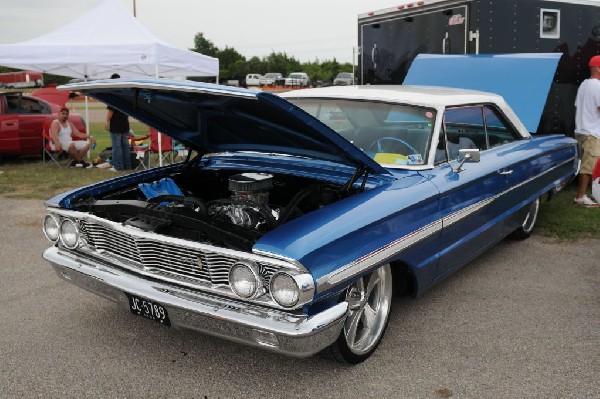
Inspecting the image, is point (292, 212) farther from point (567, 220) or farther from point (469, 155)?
point (567, 220)

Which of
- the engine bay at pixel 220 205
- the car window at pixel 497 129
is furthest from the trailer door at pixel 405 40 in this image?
the engine bay at pixel 220 205

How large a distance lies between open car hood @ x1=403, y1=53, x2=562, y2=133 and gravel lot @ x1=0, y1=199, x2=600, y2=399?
8.39 ft

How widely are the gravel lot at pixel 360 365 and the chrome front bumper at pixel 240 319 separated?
382mm

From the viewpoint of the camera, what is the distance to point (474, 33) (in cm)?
720

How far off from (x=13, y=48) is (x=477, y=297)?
30.0 ft

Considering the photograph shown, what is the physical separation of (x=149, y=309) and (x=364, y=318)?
1.18 metres

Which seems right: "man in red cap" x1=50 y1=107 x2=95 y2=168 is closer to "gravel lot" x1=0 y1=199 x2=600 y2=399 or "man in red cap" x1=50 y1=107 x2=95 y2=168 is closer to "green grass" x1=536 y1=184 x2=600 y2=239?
"gravel lot" x1=0 y1=199 x2=600 y2=399

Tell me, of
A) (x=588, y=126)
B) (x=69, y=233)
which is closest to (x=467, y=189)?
(x=69, y=233)

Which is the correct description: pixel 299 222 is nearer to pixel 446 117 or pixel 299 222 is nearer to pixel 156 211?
pixel 156 211

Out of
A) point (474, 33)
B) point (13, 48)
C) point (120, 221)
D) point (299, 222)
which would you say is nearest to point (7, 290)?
point (120, 221)

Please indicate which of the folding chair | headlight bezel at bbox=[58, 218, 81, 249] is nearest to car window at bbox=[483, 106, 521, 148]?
headlight bezel at bbox=[58, 218, 81, 249]

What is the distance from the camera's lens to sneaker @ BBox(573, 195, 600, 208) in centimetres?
679

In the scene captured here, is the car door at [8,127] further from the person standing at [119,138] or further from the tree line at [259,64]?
A: the tree line at [259,64]

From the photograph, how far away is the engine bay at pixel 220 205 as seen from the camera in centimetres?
301
